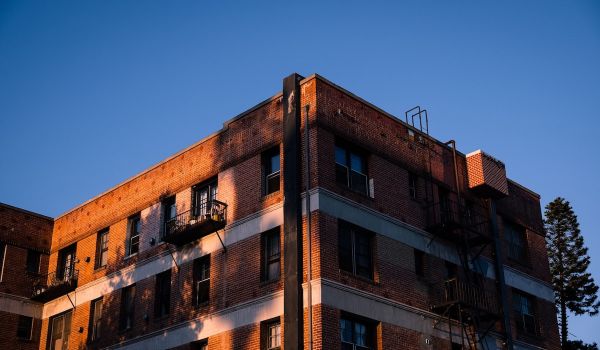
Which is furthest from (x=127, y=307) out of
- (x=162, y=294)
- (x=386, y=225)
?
(x=386, y=225)

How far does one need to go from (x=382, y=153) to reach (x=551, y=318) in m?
12.6

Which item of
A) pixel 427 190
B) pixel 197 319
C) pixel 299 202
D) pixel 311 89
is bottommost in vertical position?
pixel 197 319

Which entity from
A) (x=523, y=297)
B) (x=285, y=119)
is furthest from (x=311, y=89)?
(x=523, y=297)

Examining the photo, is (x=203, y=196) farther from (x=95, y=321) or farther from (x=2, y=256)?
(x=2, y=256)

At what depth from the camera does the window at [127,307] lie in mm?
35625

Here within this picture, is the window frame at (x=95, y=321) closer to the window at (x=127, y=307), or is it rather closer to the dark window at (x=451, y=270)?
the window at (x=127, y=307)

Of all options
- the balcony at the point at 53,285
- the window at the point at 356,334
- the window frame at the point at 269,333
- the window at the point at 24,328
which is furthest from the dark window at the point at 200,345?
the window at the point at 24,328

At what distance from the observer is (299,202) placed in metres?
29.2

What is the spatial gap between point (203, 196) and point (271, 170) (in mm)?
4446

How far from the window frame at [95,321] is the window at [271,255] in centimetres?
1072

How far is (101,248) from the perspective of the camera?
128 ft

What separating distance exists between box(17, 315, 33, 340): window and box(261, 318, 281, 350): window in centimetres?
1644

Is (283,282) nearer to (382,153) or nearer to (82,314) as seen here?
(382,153)

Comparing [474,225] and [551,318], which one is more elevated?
[474,225]
